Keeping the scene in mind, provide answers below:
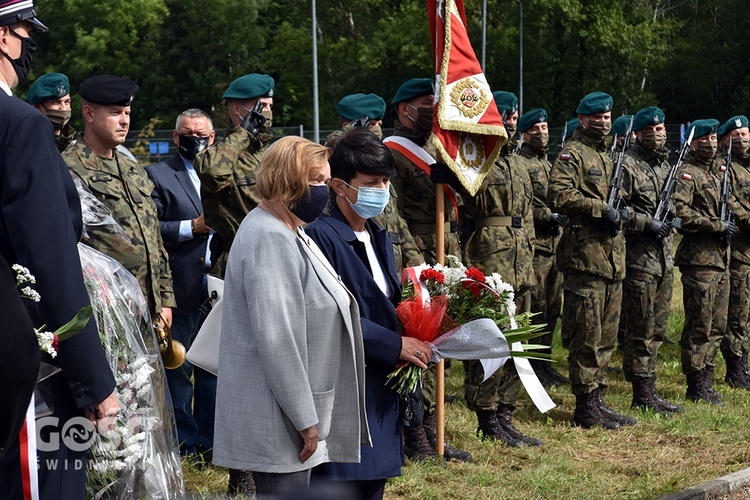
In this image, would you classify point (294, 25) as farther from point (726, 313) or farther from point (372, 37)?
point (726, 313)

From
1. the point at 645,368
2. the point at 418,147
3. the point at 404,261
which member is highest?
the point at 418,147

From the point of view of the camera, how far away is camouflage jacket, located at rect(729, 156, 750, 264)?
401 inches

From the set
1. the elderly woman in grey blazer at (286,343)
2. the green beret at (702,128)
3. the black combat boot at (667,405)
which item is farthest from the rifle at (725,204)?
the elderly woman in grey blazer at (286,343)

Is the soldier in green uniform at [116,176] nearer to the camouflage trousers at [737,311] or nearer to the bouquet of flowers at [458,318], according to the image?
the bouquet of flowers at [458,318]

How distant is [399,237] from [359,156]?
7.41 ft

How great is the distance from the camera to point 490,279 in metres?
4.89

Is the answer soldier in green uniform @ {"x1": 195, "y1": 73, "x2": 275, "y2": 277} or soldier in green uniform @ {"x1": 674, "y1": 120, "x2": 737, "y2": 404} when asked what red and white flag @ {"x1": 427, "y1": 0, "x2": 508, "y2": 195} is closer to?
soldier in green uniform @ {"x1": 195, "y1": 73, "x2": 275, "y2": 277}

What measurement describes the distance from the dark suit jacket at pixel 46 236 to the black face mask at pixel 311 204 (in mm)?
875

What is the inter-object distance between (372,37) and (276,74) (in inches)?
246

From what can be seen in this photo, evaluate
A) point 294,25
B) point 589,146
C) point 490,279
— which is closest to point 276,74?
point 294,25

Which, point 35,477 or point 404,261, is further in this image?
point 404,261

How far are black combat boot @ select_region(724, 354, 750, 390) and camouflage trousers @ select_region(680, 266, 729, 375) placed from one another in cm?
62

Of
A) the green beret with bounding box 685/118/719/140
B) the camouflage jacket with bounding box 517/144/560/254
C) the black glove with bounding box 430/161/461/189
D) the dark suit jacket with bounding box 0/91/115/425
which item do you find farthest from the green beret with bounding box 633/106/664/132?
the dark suit jacket with bounding box 0/91/115/425

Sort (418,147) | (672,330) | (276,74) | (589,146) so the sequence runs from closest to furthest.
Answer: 1. (418,147)
2. (589,146)
3. (672,330)
4. (276,74)
